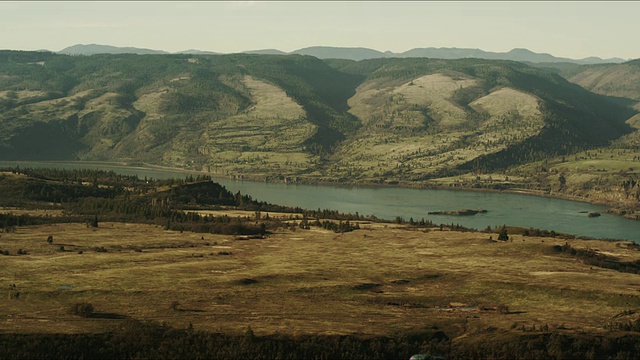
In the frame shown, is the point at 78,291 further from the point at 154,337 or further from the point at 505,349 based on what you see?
the point at 505,349

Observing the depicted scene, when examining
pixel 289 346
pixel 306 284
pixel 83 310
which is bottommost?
pixel 83 310

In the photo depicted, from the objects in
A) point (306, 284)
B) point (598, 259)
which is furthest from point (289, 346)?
point (598, 259)

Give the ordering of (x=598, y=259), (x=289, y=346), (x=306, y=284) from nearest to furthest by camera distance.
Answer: (x=289, y=346) < (x=306, y=284) < (x=598, y=259)

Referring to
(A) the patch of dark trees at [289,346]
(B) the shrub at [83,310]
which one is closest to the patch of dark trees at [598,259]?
(A) the patch of dark trees at [289,346]

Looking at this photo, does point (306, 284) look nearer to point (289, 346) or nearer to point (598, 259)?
point (289, 346)

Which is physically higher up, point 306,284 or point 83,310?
point 306,284

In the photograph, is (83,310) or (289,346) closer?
(289,346)

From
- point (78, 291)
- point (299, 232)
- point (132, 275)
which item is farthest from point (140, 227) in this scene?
point (78, 291)
